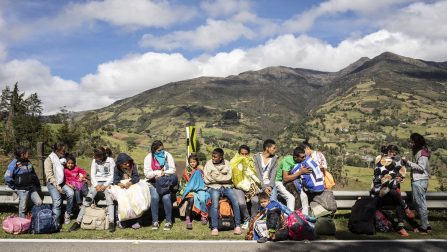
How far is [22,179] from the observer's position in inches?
351

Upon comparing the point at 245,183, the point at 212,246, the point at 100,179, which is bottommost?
the point at 212,246

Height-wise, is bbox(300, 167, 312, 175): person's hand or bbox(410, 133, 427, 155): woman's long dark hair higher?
bbox(410, 133, 427, 155): woman's long dark hair

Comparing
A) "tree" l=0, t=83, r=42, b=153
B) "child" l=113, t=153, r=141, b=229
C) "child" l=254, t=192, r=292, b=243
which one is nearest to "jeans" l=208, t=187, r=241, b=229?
"child" l=254, t=192, r=292, b=243

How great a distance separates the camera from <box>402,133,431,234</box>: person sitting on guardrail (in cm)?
863

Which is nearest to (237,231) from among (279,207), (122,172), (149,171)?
(279,207)

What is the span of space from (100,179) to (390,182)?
6.64m

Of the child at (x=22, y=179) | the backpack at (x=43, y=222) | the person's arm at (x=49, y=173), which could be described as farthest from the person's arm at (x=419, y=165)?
the child at (x=22, y=179)

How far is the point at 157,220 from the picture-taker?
8.91 meters

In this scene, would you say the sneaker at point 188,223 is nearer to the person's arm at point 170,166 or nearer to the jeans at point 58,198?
the person's arm at point 170,166

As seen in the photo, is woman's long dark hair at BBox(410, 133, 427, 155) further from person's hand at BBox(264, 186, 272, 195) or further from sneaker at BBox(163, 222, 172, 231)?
sneaker at BBox(163, 222, 172, 231)

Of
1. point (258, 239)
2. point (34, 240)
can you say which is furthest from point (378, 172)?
point (34, 240)

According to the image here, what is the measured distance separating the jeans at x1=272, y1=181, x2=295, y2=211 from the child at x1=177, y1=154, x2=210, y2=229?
5.36 feet

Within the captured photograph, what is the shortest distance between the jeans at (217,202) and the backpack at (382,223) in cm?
297

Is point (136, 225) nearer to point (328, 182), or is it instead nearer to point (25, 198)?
point (25, 198)
